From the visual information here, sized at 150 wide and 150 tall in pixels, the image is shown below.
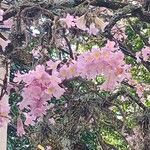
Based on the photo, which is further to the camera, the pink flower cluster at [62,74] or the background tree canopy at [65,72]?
the background tree canopy at [65,72]

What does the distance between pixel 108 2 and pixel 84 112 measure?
0.71m

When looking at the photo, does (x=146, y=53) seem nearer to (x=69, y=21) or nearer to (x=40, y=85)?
(x=69, y=21)

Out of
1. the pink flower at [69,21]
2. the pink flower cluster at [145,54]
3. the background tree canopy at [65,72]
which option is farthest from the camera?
the pink flower cluster at [145,54]

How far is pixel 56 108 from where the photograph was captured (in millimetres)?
3111

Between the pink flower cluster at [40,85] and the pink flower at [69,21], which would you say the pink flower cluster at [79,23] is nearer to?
the pink flower at [69,21]

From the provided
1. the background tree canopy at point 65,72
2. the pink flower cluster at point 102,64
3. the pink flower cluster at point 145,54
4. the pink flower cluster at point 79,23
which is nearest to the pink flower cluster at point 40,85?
the background tree canopy at point 65,72

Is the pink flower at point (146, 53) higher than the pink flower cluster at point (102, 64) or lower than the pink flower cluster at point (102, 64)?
higher

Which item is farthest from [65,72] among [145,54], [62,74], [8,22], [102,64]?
[145,54]

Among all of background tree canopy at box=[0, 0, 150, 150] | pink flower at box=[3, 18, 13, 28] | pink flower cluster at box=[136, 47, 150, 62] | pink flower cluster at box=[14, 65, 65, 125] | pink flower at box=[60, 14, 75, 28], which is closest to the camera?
pink flower cluster at box=[14, 65, 65, 125]

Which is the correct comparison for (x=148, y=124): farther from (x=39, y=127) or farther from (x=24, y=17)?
(x=24, y=17)

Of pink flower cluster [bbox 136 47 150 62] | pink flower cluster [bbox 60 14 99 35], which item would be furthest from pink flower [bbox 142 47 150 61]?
pink flower cluster [bbox 60 14 99 35]

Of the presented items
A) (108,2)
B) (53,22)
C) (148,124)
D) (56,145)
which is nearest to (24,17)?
(53,22)

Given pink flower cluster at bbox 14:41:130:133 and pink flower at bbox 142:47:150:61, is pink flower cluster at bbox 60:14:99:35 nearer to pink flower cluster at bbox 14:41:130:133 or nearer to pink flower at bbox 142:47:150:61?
pink flower cluster at bbox 14:41:130:133

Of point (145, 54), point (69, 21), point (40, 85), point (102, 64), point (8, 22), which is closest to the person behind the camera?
point (40, 85)
